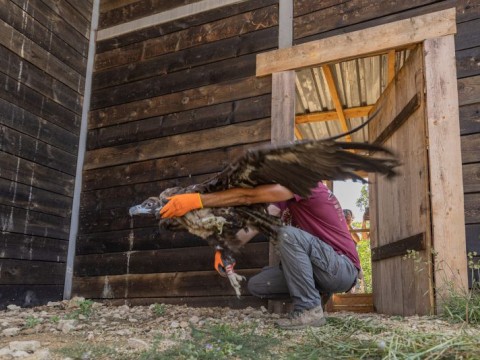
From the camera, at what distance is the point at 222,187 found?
288 cm

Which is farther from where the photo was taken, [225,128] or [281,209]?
[225,128]

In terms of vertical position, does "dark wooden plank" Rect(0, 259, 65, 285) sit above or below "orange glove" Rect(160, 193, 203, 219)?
below

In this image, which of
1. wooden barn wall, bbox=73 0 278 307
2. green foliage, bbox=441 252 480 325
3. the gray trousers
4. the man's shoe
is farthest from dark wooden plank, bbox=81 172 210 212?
green foliage, bbox=441 252 480 325

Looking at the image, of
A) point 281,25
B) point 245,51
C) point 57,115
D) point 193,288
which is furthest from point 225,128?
point 57,115

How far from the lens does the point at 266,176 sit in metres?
2.70

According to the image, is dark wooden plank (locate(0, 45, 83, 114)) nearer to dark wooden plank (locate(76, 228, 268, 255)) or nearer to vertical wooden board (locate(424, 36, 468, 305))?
dark wooden plank (locate(76, 228, 268, 255))

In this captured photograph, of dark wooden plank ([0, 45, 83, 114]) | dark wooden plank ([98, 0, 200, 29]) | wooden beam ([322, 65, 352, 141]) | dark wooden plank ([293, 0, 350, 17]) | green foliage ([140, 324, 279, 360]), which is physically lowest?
green foliage ([140, 324, 279, 360])

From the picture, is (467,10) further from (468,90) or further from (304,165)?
(304,165)

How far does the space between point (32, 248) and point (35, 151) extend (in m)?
0.95

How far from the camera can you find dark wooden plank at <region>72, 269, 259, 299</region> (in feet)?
13.5

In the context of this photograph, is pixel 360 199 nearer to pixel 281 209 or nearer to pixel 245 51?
pixel 245 51

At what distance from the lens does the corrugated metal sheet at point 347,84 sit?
18.2ft

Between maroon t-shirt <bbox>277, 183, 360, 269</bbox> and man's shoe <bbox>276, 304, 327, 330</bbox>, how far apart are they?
505mm

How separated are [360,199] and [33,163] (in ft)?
23.2
